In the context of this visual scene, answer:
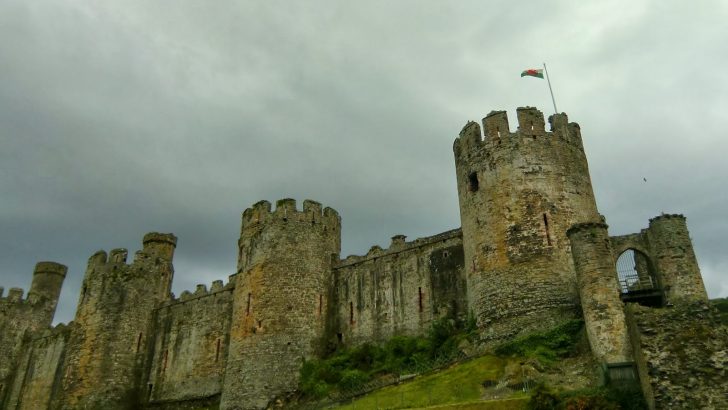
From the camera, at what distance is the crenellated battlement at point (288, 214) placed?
110 feet

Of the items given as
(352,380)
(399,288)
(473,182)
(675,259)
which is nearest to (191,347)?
(399,288)

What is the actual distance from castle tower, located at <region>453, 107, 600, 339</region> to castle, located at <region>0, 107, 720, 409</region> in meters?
0.06

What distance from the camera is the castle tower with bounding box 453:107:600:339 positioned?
24.8 m

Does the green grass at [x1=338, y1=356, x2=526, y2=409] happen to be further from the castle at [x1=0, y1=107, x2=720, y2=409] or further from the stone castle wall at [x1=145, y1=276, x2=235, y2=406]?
the stone castle wall at [x1=145, y1=276, x2=235, y2=406]

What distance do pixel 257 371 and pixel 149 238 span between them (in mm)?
18066

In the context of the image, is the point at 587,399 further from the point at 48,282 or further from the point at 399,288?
the point at 48,282

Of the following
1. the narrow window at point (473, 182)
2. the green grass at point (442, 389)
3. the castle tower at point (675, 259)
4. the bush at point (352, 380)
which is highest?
the narrow window at point (473, 182)

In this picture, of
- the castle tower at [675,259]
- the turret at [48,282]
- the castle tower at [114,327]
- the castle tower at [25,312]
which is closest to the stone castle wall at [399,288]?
the castle tower at [675,259]

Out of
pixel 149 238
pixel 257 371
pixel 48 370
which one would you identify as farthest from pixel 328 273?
pixel 48 370

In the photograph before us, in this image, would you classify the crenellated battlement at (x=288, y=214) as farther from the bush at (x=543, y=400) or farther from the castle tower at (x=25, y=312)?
the castle tower at (x=25, y=312)

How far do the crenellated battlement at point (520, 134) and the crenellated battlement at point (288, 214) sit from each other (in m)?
9.22

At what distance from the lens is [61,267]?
55.7 metres

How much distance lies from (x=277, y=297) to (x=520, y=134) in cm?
1433

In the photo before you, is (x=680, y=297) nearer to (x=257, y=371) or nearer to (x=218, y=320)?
(x=257, y=371)
